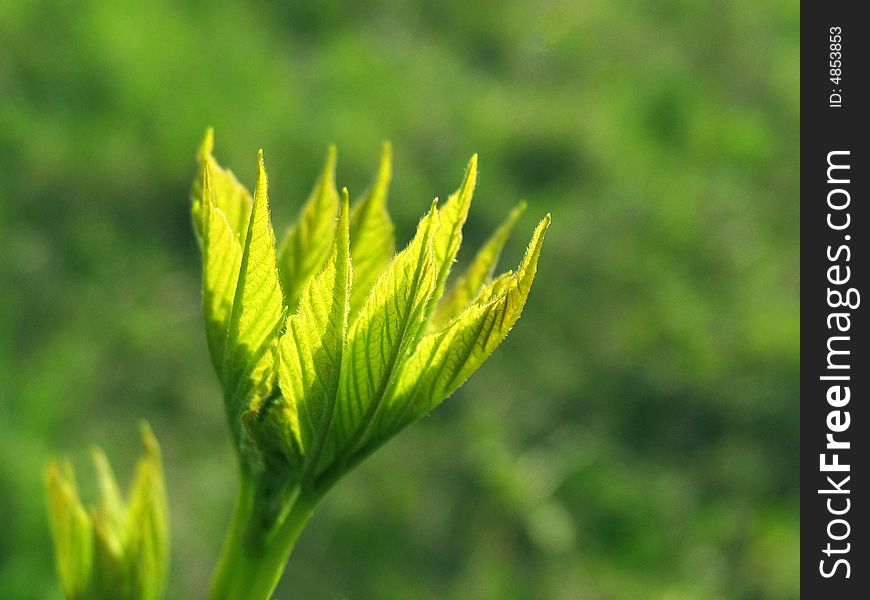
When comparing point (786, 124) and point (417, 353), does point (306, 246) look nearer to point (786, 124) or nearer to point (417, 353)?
point (417, 353)

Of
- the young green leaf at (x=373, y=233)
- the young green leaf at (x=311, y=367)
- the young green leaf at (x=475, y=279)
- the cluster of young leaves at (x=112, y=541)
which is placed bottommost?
the cluster of young leaves at (x=112, y=541)

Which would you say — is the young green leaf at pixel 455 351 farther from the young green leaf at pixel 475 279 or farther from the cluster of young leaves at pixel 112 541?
the cluster of young leaves at pixel 112 541
